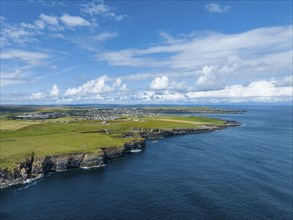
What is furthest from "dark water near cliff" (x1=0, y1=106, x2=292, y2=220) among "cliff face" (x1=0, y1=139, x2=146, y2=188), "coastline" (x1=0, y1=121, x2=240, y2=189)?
"cliff face" (x1=0, y1=139, x2=146, y2=188)

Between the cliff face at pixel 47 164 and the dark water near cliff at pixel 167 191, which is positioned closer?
the dark water near cliff at pixel 167 191

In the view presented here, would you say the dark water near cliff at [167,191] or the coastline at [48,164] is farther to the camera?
the coastline at [48,164]

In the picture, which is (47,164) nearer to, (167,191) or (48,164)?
(48,164)

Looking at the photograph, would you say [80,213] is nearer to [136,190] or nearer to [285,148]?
[136,190]

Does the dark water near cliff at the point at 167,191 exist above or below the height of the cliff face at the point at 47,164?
below

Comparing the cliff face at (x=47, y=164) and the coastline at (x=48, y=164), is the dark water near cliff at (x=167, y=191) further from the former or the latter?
the cliff face at (x=47, y=164)

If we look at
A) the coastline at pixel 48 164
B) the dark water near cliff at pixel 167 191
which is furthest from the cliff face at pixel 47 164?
the dark water near cliff at pixel 167 191
